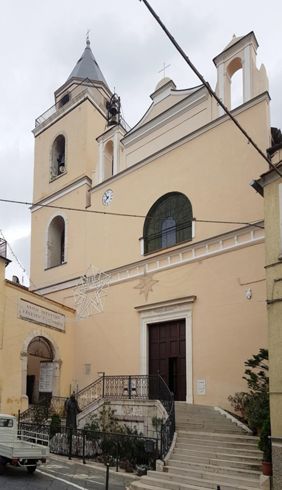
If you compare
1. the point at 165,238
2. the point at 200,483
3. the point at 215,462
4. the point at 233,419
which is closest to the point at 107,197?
the point at 165,238

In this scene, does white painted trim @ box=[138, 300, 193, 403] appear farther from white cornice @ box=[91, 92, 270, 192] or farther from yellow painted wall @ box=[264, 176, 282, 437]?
yellow painted wall @ box=[264, 176, 282, 437]

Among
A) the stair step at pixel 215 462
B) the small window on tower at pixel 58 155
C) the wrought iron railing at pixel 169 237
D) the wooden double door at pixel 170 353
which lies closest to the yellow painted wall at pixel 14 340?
the wooden double door at pixel 170 353

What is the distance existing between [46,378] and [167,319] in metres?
6.41

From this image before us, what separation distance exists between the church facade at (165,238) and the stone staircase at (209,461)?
2354 mm

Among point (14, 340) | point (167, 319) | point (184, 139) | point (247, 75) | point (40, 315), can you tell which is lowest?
point (14, 340)

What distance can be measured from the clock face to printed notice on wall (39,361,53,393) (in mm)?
7472

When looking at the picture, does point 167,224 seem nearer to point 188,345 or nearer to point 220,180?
point 220,180

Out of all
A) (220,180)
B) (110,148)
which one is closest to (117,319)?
(220,180)

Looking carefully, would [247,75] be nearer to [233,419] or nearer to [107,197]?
[107,197]

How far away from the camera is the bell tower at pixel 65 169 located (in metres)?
24.5

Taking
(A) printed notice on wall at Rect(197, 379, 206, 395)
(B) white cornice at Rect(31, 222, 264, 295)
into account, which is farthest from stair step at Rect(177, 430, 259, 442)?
(B) white cornice at Rect(31, 222, 264, 295)

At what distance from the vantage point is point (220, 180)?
60.3ft

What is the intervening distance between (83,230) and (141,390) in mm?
9271

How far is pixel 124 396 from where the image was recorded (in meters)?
16.8
